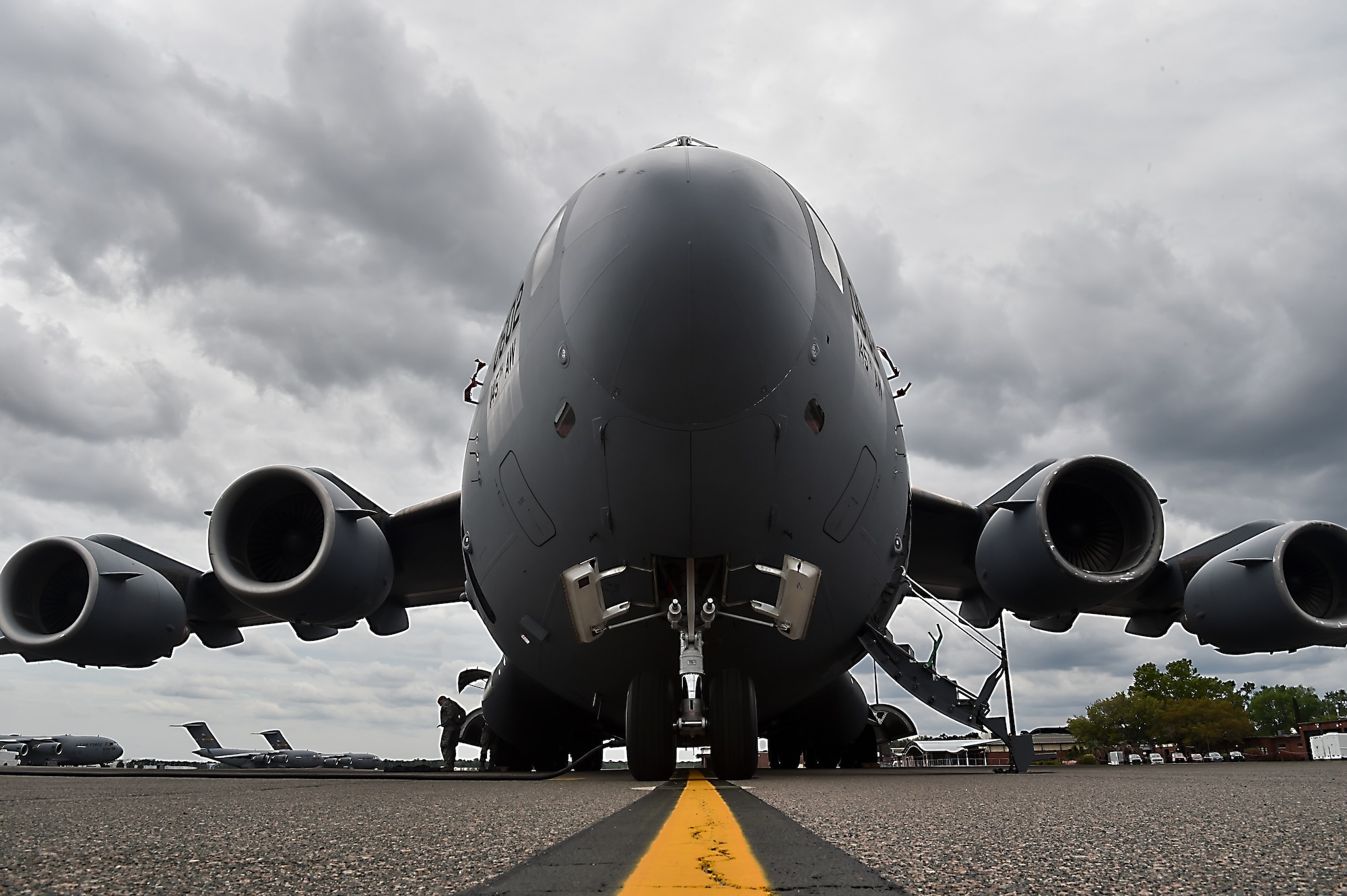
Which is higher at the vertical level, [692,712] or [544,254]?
[544,254]

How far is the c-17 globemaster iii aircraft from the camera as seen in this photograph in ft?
17.0

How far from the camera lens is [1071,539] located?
28.4 feet

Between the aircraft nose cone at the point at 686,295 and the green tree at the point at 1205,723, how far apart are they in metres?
53.8

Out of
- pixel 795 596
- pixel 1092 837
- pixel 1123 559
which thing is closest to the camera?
pixel 1092 837

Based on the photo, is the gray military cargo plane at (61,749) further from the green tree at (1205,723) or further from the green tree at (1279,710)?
the green tree at (1279,710)

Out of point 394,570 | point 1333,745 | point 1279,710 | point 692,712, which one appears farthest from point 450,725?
point 1279,710

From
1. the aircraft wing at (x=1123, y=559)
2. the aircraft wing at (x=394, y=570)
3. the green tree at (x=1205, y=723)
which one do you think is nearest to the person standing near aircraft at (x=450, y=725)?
the aircraft wing at (x=394, y=570)

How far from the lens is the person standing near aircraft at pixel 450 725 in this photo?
15.3 metres

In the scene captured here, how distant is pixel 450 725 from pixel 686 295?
1246 centimetres

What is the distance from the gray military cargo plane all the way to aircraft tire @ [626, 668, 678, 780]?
134 ft

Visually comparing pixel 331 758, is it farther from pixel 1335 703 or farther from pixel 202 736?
pixel 1335 703

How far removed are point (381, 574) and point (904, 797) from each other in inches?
235

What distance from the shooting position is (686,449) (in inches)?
209

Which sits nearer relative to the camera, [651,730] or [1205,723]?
[651,730]
